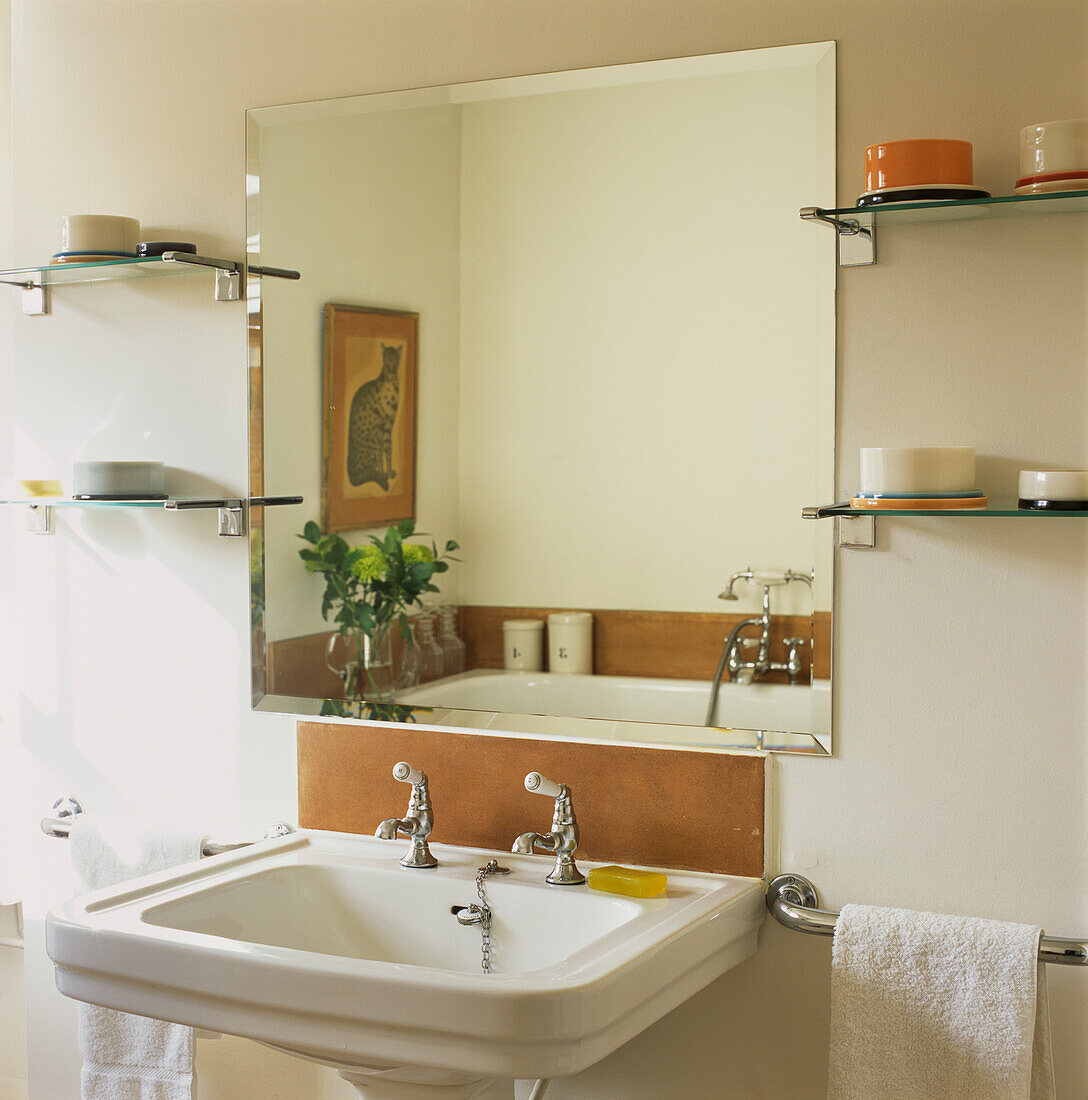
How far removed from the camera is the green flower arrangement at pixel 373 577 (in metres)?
1.81

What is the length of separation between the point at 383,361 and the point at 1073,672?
103cm

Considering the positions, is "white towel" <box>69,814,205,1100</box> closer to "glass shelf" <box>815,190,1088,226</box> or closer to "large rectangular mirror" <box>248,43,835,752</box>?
"large rectangular mirror" <box>248,43,835,752</box>

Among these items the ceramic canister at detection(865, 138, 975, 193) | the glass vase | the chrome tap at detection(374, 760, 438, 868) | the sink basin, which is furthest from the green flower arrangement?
the ceramic canister at detection(865, 138, 975, 193)

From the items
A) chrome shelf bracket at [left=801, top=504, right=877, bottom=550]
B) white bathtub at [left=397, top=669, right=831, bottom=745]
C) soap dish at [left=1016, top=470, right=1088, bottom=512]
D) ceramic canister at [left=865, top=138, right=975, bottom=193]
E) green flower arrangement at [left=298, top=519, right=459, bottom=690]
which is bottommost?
white bathtub at [left=397, top=669, right=831, bottom=745]

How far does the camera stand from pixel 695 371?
1620 millimetres

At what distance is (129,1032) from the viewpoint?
6.07 feet

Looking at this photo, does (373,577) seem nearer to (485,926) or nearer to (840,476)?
(485,926)

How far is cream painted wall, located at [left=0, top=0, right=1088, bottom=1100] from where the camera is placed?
4.76 ft

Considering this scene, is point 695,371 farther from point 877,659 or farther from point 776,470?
point 877,659

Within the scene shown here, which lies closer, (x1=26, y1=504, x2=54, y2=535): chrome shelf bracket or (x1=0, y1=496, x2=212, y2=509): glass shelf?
(x1=0, y1=496, x2=212, y2=509): glass shelf

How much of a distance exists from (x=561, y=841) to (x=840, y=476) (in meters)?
0.59

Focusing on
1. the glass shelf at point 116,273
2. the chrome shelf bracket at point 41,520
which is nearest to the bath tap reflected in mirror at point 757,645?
the glass shelf at point 116,273

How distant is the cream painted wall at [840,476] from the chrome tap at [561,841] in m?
0.26

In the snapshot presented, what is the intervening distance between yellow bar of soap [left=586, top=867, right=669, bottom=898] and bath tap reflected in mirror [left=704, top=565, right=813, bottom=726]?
215mm
